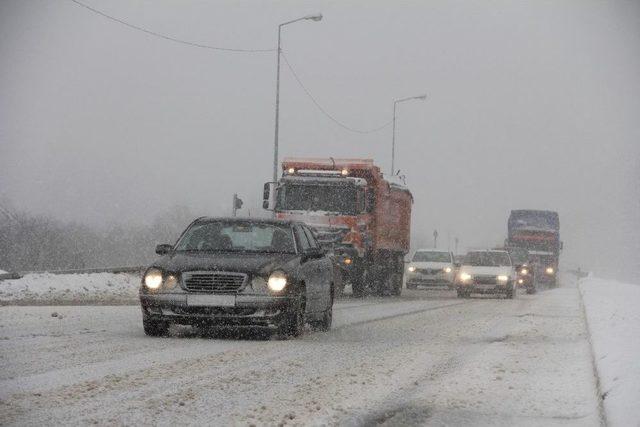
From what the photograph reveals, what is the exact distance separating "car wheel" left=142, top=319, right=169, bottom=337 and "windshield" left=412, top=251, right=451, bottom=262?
96.3ft

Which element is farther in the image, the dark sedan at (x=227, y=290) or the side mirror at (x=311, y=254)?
the side mirror at (x=311, y=254)

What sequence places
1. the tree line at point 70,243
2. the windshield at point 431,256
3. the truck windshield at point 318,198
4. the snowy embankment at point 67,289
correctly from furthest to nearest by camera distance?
1. the tree line at point 70,243
2. the windshield at point 431,256
3. the truck windshield at point 318,198
4. the snowy embankment at point 67,289

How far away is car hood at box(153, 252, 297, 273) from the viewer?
1388cm

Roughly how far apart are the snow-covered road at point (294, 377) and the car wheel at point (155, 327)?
0.70 feet

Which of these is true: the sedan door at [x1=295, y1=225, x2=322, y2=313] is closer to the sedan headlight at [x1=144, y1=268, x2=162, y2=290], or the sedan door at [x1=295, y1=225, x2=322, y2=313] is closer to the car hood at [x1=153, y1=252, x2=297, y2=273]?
the car hood at [x1=153, y1=252, x2=297, y2=273]

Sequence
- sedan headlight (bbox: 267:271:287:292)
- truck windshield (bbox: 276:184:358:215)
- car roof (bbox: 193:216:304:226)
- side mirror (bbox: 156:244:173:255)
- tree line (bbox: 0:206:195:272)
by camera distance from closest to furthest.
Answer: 1. sedan headlight (bbox: 267:271:287:292)
2. side mirror (bbox: 156:244:173:255)
3. car roof (bbox: 193:216:304:226)
4. truck windshield (bbox: 276:184:358:215)
5. tree line (bbox: 0:206:195:272)

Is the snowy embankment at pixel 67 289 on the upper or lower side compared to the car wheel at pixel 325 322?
lower

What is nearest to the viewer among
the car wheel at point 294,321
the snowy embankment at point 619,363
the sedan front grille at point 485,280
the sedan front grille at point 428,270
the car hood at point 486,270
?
the snowy embankment at point 619,363

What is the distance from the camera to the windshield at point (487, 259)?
35.5 meters

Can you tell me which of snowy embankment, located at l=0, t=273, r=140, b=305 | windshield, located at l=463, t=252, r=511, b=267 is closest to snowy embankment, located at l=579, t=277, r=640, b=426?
snowy embankment, located at l=0, t=273, r=140, b=305

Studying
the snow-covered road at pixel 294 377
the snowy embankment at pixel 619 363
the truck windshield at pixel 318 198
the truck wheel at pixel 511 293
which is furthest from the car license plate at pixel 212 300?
the truck wheel at pixel 511 293

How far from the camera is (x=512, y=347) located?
539 inches

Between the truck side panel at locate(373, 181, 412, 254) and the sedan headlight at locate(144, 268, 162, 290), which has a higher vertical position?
the truck side panel at locate(373, 181, 412, 254)

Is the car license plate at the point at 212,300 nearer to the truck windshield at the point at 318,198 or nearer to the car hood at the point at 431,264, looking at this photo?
the truck windshield at the point at 318,198
